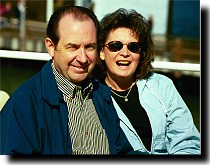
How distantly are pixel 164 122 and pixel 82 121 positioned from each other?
47 centimetres

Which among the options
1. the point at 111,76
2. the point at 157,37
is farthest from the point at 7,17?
the point at 111,76

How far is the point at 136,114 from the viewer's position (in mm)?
2348

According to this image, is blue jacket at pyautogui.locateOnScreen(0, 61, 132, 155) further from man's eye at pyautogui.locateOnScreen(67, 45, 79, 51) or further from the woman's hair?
the woman's hair

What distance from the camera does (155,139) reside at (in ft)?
7.58

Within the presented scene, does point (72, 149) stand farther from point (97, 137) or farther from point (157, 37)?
point (157, 37)

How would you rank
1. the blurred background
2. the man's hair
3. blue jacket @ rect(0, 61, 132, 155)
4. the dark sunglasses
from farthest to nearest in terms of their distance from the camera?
the blurred background
the dark sunglasses
the man's hair
blue jacket @ rect(0, 61, 132, 155)

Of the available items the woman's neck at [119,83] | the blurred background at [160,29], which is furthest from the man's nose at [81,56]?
the blurred background at [160,29]

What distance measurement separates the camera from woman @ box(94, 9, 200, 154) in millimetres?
2307

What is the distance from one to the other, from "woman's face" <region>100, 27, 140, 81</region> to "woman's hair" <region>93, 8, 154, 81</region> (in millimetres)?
25

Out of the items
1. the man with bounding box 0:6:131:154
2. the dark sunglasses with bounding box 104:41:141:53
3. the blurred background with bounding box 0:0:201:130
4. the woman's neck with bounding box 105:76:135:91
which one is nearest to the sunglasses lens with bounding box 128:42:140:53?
the dark sunglasses with bounding box 104:41:141:53

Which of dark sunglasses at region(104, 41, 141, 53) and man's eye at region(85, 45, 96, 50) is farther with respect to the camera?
dark sunglasses at region(104, 41, 141, 53)

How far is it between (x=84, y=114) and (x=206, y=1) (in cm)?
83

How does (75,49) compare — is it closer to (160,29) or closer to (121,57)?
(121,57)

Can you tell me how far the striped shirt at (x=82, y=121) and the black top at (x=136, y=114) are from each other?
0.26m
